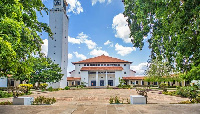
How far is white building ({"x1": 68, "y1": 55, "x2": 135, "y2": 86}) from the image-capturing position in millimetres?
52531

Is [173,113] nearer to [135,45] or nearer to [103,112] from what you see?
[103,112]

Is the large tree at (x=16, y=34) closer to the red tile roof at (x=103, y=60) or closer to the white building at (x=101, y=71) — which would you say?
the white building at (x=101, y=71)

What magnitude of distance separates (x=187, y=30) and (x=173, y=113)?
4.16 m

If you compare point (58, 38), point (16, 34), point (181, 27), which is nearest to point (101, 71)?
point (58, 38)

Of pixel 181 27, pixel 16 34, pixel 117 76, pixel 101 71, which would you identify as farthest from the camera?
pixel 101 71

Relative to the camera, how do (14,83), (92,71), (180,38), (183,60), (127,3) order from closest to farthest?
(180,38)
(183,60)
(127,3)
(14,83)
(92,71)

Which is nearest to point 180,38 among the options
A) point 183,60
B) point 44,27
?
point 183,60

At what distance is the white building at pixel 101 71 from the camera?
5253cm

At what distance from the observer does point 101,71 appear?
5403 cm

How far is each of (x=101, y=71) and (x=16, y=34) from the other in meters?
48.8

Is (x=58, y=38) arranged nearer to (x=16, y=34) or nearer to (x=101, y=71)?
(x=101, y=71)

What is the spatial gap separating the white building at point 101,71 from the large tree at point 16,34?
144ft

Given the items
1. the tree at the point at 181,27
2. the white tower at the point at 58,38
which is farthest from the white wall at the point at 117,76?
the tree at the point at 181,27

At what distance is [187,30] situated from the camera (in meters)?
6.81
